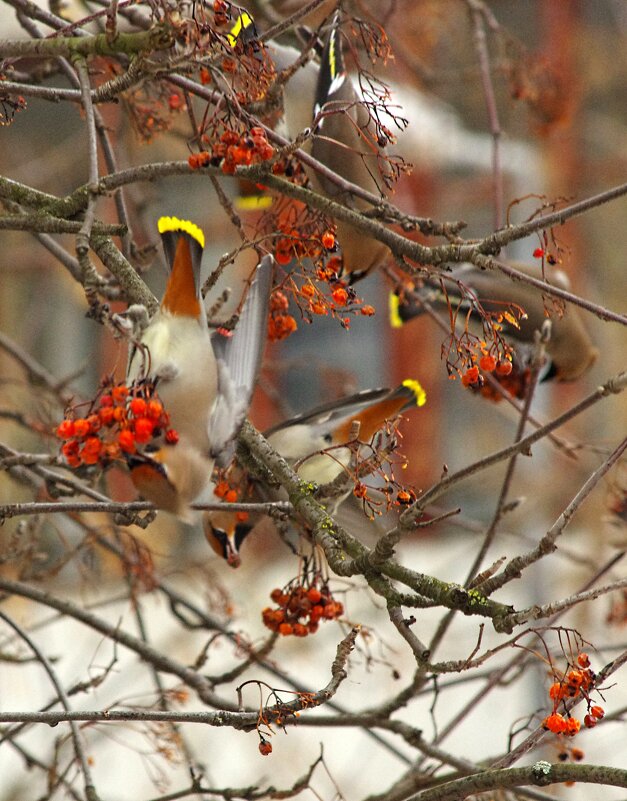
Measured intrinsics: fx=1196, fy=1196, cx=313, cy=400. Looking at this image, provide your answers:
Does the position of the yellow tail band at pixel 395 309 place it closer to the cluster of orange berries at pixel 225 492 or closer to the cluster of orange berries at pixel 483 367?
the cluster of orange berries at pixel 225 492

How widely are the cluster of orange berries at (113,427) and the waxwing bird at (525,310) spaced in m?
1.25

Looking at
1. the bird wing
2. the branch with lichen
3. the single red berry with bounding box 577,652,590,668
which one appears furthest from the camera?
the bird wing

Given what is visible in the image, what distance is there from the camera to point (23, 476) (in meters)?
2.65

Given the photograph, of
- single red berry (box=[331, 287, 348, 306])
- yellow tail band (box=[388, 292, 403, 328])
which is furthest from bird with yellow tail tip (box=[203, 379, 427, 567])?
single red berry (box=[331, 287, 348, 306])

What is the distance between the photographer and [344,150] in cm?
263

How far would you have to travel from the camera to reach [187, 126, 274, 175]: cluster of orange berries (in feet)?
6.20

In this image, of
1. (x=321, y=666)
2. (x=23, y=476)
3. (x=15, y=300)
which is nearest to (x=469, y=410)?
(x=321, y=666)

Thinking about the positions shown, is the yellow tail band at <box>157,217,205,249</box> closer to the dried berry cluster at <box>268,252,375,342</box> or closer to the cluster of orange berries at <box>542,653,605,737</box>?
the dried berry cluster at <box>268,252,375,342</box>

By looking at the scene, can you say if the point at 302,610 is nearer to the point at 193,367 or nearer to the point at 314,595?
the point at 314,595

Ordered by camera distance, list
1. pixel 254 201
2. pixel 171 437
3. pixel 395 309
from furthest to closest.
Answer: pixel 395 309
pixel 254 201
pixel 171 437

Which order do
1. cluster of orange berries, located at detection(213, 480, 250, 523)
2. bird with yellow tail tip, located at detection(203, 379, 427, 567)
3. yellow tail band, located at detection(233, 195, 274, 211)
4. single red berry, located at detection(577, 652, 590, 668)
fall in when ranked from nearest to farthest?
1. single red berry, located at detection(577, 652, 590, 668)
2. cluster of orange berries, located at detection(213, 480, 250, 523)
3. bird with yellow tail tip, located at detection(203, 379, 427, 567)
4. yellow tail band, located at detection(233, 195, 274, 211)

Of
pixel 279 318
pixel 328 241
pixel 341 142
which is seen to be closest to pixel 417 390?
pixel 279 318

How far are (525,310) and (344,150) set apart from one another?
84 centimetres

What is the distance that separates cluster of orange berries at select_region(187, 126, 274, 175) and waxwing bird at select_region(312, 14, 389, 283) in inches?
19.8
